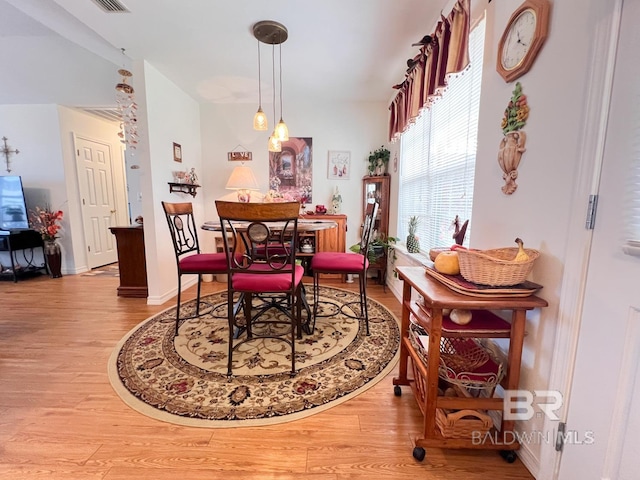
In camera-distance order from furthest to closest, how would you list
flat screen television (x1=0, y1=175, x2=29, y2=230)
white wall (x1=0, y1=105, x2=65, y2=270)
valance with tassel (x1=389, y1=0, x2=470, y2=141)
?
1. white wall (x1=0, y1=105, x2=65, y2=270)
2. flat screen television (x1=0, y1=175, x2=29, y2=230)
3. valance with tassel (x1=389, y1=0, x2=470, y2=141)

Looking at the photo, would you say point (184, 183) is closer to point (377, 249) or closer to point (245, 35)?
point (245, 35)

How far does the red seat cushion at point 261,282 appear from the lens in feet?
5.29

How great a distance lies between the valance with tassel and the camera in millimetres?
1531

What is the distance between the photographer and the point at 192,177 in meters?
3.54

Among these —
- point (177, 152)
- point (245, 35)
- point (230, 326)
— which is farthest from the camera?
point (177, 152)

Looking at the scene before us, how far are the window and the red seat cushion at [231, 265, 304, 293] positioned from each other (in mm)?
1231

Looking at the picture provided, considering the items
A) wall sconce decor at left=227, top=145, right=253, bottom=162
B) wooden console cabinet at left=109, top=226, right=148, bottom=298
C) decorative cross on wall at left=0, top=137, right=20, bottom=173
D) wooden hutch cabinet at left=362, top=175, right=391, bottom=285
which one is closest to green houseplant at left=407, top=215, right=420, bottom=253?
wooden hutch cabinet at left=362, top=175, right=391, bottom=285

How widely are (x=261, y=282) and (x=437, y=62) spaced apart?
1907 mm

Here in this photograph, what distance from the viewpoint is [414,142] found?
2.84m

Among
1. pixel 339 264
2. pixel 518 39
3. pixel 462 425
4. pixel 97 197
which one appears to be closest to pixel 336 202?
pixel 339 264

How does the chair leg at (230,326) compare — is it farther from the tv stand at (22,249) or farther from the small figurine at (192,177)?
the tv stand at (22,249)

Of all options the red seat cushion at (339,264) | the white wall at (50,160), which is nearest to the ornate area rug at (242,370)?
the red seat cushion at (339,264)

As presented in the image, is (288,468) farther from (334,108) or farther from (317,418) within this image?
(334,108)

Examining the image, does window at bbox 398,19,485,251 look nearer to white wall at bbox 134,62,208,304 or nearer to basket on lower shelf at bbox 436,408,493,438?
basket on lower shelf at bbox 436,408,493,438
